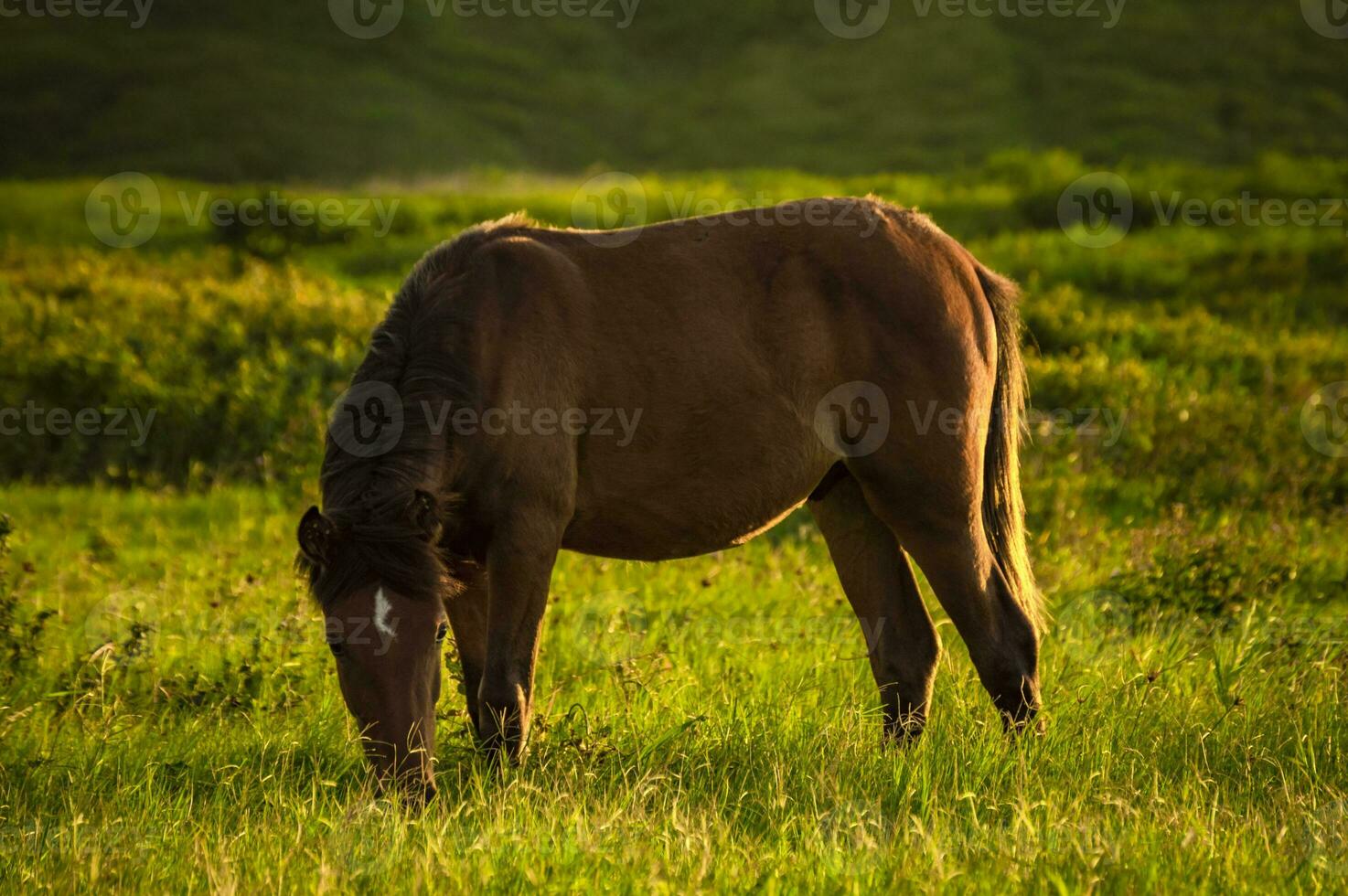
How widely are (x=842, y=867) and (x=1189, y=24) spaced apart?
3922 cm

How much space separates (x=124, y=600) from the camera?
294 inches

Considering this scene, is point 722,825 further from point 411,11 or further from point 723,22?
point 411,11

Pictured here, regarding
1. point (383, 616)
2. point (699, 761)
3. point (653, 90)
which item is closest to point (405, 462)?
point (383, 616)

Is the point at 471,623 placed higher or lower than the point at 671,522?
lower

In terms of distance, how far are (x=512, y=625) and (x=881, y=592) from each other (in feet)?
6.05

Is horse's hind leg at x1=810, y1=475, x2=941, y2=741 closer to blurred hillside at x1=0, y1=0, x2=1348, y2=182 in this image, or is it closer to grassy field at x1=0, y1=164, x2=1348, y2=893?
grassy field at x1=0, y1=164, x2=1348, y2=893

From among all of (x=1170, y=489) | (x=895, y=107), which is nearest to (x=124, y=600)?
(x=1170, y=489)

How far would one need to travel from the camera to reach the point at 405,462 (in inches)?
168

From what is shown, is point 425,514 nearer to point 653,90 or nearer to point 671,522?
point 671,522

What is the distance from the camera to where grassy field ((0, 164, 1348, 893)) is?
380 centimetres

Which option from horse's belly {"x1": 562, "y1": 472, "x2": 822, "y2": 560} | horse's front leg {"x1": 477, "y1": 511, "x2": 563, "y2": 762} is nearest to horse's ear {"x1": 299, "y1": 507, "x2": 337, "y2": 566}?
horse's front leg {"x1": 477, "y1": 511, "x2": 563, "y2": 762}

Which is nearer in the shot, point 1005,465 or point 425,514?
point 425,514

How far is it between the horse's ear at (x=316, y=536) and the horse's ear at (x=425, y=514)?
0.27 meters

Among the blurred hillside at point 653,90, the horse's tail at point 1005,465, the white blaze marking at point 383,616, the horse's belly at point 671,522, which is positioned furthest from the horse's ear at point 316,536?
the blurred hillside at point 653,90
